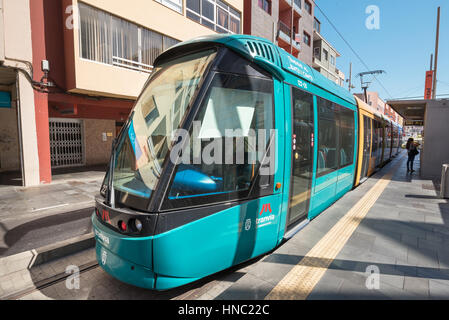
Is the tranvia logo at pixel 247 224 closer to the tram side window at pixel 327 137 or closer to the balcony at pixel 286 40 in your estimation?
the tram side window at pixel 327 137

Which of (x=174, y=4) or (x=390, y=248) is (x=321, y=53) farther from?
(x=390, y=248)

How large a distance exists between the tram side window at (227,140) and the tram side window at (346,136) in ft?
12.4

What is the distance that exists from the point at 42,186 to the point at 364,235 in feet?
33.8

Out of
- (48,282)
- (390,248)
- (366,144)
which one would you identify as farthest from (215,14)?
(48,282)

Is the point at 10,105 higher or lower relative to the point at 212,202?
higher

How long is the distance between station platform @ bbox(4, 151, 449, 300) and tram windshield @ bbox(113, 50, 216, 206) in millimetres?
1450

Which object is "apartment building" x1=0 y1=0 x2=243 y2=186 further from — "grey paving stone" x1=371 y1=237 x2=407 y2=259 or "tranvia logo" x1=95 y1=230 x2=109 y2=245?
"grey paving stone" x1=371 y1=237 x2=407 y2=259

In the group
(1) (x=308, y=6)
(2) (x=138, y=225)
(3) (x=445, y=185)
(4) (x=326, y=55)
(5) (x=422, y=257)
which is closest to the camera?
(2) (x=138, y=225)

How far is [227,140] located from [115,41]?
9672 mm

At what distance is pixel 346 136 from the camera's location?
6.52 meters

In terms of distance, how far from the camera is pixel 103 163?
15.4 metres

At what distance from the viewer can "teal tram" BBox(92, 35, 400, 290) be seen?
7.98 feet
